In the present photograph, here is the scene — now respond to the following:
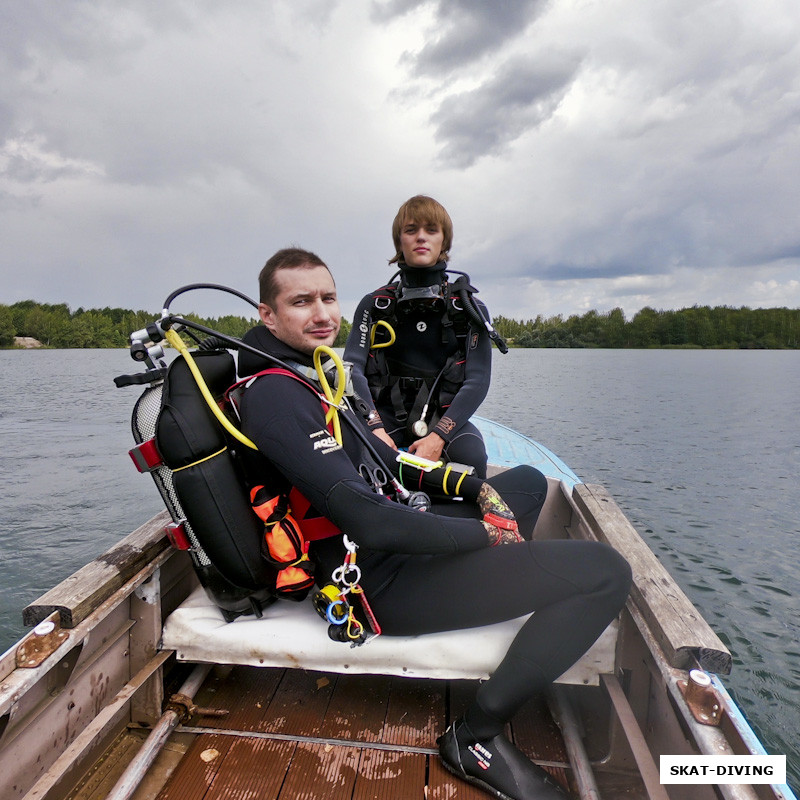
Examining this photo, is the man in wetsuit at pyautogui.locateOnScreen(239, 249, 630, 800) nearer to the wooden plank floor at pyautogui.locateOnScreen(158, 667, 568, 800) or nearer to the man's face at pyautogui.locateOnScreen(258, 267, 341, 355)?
the man's face at pyautogui.locateOnScreen(258, 267, 341, 355)

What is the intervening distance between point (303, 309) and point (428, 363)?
197 cm

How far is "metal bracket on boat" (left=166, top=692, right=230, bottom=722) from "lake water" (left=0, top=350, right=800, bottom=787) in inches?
139

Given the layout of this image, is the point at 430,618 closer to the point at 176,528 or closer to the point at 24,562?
the point at 176,528

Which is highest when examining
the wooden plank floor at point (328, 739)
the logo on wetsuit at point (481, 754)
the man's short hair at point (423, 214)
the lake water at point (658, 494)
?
the man's short hair at point (423, 214)

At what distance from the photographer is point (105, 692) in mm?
1929

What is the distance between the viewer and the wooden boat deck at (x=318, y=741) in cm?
179

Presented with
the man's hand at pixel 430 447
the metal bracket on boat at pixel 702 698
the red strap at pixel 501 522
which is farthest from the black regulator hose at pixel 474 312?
the metal bracket on boat at pixel 702 698

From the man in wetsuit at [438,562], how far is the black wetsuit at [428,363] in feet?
4.80

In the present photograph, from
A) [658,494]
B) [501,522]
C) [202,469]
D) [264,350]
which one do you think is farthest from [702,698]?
[658,494]

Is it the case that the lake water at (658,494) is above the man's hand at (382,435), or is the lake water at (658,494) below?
below

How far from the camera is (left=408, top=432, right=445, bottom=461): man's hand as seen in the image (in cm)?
341

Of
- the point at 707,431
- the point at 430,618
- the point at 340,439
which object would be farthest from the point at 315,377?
the point at 707,431

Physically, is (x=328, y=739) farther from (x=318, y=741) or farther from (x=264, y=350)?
(x=264, y=350)

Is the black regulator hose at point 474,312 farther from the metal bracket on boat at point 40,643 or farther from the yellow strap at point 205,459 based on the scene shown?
the metal bracket on boat at point 40,643
